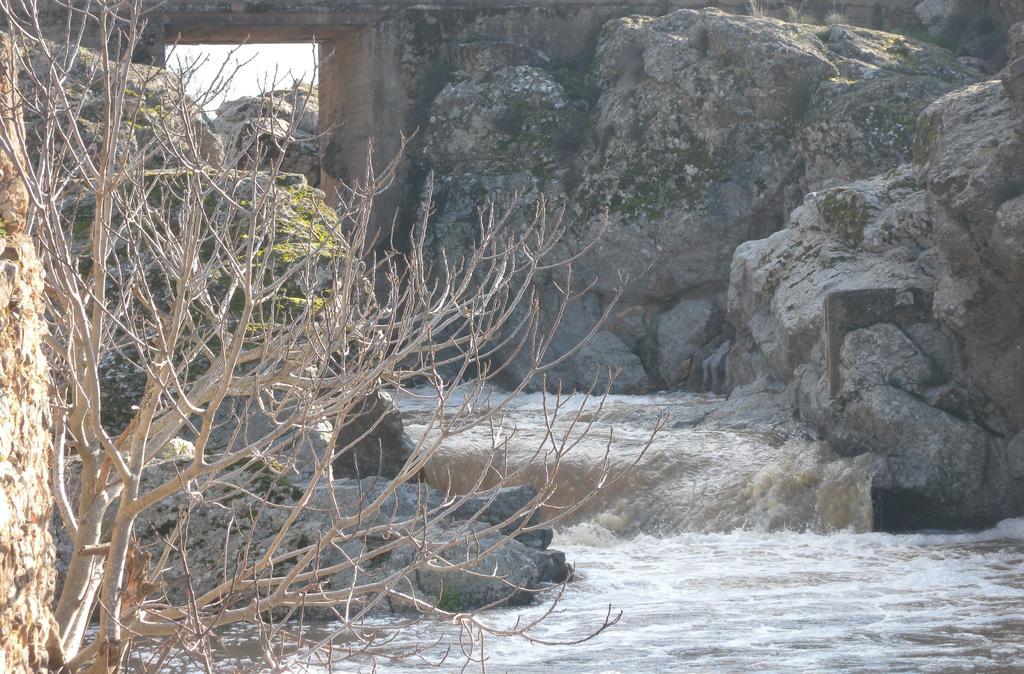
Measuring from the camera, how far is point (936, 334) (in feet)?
43.7

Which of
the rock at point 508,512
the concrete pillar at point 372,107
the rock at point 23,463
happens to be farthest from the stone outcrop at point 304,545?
the concrete pillar at point 372,107

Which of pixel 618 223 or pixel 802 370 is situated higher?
pixel 618 223

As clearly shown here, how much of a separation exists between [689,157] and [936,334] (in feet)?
25.1

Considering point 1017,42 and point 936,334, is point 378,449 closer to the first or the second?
point 936,334

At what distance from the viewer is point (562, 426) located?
15.0m

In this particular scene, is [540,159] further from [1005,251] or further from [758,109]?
[1005,251]

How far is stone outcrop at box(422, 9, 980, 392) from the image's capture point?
1911 cm

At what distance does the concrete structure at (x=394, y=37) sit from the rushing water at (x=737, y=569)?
736 cm

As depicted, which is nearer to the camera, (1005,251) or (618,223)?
(1005,251)

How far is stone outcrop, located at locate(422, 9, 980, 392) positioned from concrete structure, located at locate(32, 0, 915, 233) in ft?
4.41

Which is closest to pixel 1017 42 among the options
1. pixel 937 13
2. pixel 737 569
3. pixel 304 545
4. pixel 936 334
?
pixel 936 334

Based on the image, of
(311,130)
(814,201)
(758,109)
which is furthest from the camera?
(311,130)

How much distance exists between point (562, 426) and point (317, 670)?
289 inches

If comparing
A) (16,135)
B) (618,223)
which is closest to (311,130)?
(618,223)
